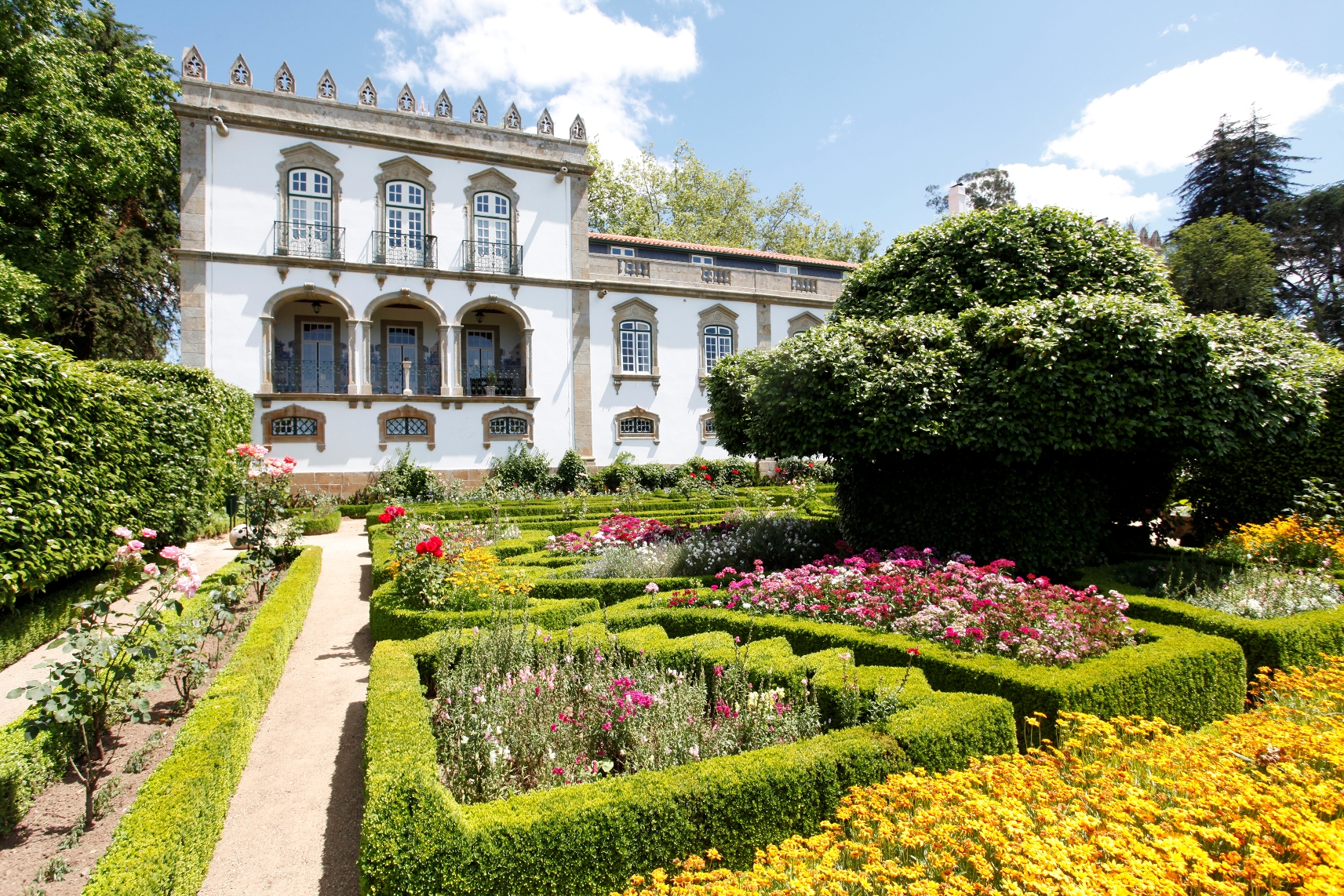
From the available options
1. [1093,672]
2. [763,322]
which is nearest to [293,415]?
[763,322]

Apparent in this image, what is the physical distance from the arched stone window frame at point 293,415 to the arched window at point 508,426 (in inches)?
202

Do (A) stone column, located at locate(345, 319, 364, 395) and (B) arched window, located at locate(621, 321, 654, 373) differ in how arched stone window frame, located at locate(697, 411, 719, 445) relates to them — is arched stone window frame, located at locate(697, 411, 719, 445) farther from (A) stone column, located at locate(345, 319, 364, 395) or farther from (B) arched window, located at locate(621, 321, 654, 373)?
(A) stone column, located at locate(345, 319, 364, 395)

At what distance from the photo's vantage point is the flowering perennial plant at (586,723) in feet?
13.0

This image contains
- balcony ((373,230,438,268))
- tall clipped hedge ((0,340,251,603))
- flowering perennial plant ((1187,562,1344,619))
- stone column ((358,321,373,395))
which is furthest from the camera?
balcony ((373,230,438,268))

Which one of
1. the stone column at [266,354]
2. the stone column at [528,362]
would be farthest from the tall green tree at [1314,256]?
the stone column at [266,354]

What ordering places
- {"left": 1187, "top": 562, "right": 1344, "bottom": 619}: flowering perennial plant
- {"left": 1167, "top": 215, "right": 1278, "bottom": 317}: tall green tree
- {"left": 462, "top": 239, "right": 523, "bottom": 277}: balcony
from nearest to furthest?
{"left": 1187, "top": 562, "right": 1344, "bottom": 619}: flowering perennial plant < {"left": 462, "top": 239, "right": 523, "bottom": 277}: balcony < {"left": 1167, "top": 215, "right": 1278, "bottom": 317}: tall green tree

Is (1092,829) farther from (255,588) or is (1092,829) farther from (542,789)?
(255,588)

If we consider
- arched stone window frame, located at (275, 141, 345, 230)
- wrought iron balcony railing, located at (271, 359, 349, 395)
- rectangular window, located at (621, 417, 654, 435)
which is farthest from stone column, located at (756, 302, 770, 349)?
arched stone window frame, located at (275, 141, 345, 230)

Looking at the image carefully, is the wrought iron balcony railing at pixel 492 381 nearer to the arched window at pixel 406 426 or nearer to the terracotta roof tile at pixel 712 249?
the arched window at pixel 406 426

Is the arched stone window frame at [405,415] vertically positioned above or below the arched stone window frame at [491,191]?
below

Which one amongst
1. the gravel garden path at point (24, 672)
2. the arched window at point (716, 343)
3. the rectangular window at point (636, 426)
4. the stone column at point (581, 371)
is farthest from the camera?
the arched window at point (716, 343)

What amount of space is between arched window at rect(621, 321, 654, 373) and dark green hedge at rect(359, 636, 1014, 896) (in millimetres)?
21116

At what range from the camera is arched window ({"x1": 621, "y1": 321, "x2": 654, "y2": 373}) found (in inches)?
961

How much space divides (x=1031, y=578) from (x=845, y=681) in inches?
149
